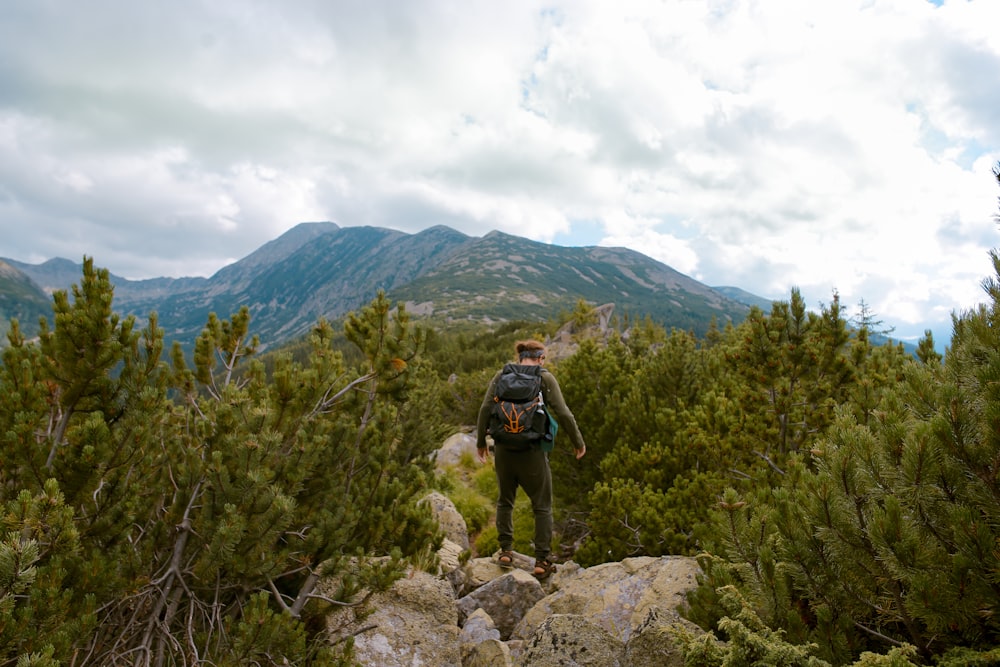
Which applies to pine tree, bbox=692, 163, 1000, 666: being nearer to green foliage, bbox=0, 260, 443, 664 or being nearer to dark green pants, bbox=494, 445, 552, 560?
green foliage, bbox=0, 260, 443, 664

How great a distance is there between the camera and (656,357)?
8.49 meters

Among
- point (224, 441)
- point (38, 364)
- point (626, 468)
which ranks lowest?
point (626, 468)

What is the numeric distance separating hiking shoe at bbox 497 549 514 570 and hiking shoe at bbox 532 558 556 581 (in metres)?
0.34

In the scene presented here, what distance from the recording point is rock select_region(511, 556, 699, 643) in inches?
156

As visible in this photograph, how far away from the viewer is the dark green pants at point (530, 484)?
17.9 feet

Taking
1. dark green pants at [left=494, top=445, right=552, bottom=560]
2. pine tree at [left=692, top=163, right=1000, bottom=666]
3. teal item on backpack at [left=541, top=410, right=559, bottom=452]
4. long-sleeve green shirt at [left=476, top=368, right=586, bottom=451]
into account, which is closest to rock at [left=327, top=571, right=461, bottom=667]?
dark green pants at [left=494, top=445, right=552, bottom=560]

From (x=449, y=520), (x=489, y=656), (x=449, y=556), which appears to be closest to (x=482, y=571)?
(x=449, y=556)

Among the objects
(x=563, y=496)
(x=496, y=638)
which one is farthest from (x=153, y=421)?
(x=563, y=496)

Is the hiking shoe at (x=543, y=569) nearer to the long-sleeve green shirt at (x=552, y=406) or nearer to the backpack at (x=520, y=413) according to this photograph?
the long-sleeve green shirt at (x=552, y=406)

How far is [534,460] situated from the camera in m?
5.42

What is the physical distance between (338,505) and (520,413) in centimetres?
208

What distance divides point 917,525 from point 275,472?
3.73 metres

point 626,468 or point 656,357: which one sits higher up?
point 656,357

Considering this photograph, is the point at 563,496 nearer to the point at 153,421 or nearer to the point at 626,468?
the point at 626,468
